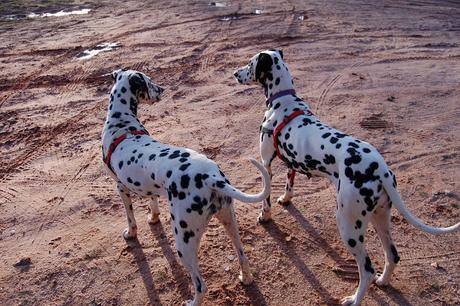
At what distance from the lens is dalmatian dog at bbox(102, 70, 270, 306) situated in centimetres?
420

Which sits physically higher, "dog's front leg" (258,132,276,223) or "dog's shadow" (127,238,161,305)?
"dog's front leg" (258,132,276,223)

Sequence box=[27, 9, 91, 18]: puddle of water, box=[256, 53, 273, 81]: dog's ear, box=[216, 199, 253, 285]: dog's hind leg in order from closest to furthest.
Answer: box=[216, 199, 253, 285]: dog's hind leg, box=[256, 53, 273, 81]: dog's ear, box=[27, 9, 91, 18]: puddle of water

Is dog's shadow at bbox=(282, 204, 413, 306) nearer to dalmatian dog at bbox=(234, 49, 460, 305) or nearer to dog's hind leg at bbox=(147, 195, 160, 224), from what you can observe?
dalmatian dog at bbox=(234, 49, 460, 305)

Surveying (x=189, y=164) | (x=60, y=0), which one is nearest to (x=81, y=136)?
(x=189, y=164)

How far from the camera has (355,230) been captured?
4375 millimetres

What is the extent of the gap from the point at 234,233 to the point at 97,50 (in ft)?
30.0

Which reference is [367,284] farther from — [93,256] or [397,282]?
[93,256]

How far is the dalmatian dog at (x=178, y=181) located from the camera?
420 centimetres

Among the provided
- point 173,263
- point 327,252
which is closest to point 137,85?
point 173,263

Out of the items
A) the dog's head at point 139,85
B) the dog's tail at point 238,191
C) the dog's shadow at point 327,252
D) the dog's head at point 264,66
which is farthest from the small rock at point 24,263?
the dog's head at point 264,66

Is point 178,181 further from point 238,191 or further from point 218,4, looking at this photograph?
point 218,4

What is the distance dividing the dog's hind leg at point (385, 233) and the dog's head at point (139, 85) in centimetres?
321

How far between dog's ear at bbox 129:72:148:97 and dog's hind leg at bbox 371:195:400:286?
10.8ft

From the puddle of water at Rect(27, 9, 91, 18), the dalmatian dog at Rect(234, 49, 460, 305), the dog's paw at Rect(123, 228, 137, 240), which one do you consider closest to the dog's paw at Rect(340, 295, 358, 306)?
the dalmatian dog at Rect(234, 49, 460, 305)
